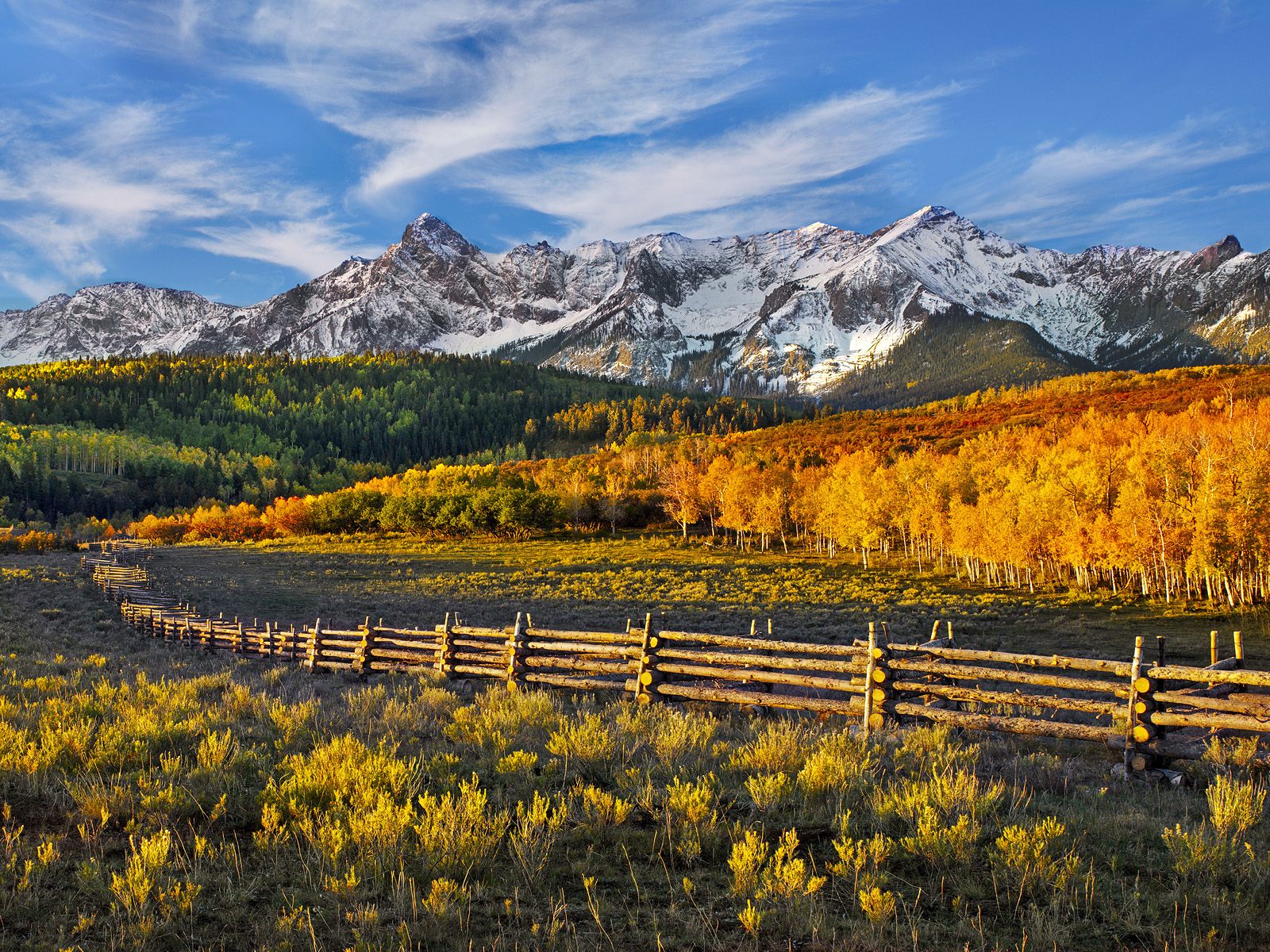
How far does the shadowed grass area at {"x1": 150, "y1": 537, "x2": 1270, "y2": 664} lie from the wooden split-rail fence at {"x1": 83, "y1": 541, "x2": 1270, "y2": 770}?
56.4 feet

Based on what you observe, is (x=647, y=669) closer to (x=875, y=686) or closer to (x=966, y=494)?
(x=875, y=686)

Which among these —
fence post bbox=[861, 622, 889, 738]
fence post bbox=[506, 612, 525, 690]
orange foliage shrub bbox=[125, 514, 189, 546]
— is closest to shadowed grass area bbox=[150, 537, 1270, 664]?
fence post bbox=[506, 612, 525, 690]

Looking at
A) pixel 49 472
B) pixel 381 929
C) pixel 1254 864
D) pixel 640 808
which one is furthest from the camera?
pixel 49 472

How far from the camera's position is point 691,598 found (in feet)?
143

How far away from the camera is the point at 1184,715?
834cm

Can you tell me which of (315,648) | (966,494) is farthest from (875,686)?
(966,494)

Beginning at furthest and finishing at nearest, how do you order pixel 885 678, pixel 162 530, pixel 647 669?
pixel 162 530 < pixel 647 669 < pixel 885 678

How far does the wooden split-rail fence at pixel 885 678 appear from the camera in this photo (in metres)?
8.47

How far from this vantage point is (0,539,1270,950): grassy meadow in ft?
13.8

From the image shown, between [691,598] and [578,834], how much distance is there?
38621mm

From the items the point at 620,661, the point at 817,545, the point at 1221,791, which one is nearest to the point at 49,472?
the point at 817,545

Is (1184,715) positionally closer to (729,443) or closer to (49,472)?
(729,443)

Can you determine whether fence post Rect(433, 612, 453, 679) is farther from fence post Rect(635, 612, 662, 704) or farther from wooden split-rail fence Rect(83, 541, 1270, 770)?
fence post Rect(635, 612, 662, 704)

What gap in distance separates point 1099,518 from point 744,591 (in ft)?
76.4
